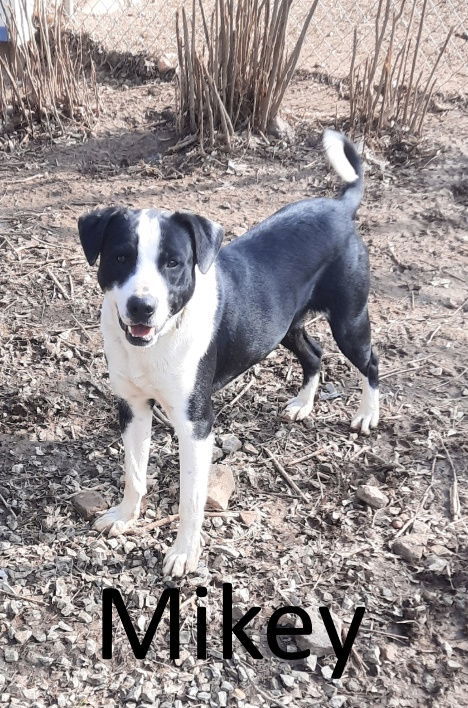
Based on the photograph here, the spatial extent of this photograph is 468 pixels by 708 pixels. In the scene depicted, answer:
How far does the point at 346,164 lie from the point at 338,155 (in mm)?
61

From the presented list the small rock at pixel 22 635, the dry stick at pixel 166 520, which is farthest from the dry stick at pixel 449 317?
the small rock at pixel 22 635

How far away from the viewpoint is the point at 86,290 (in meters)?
Answer: 5.00

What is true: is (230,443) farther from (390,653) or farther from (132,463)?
(390,653)

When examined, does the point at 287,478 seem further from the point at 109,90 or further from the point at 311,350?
the point at 109,90

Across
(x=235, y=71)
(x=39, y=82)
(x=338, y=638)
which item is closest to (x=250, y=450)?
(x=338, y=638)

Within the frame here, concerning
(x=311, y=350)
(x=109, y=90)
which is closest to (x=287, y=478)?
(x=311, y=350)

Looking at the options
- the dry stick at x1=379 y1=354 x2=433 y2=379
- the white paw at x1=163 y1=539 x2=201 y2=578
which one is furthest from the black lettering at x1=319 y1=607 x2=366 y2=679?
the dry stick at x1=379 y1=354 x2=433 y2=379

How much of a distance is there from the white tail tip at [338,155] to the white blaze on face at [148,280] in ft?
4.20

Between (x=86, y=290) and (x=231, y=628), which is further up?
(x=86, y=290)

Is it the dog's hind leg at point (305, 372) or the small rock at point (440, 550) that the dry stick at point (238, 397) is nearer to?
the dog's hind leg at point (305, 372)

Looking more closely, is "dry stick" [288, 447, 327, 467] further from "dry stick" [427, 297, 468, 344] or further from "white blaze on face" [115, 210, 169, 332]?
"white blaze on face" [115, 210, 169, 332]

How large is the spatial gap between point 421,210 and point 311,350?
2190mm

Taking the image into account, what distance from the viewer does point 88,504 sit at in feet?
Answer: 11.9

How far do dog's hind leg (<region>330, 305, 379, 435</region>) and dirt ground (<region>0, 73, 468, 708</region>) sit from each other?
0.11 m
